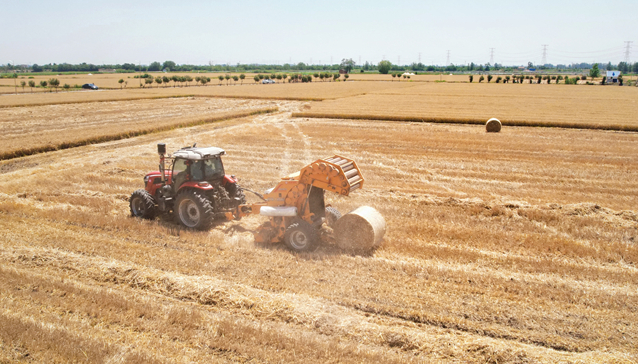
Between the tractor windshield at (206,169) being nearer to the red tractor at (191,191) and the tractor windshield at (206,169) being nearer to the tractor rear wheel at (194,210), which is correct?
the red tractor at (191,191)

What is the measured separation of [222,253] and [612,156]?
19.3 metres

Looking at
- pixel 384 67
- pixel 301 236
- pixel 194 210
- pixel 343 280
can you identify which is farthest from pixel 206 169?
pixel 384 67

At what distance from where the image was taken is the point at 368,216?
9289 mm

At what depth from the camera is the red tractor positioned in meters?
10.3

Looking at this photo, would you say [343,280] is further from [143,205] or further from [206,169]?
[143,205]

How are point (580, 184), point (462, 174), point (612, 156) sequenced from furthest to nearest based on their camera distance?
1. point (612, 156)
2. point (462, 174)
3. point (580, 184)

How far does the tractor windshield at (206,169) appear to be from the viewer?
1048cm

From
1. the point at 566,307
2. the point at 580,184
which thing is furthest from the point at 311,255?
the point at 580,184

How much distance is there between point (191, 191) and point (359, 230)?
418 centimetres

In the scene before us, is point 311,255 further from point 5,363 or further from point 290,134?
point 290,134

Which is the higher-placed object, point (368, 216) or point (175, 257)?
point (368, 216)

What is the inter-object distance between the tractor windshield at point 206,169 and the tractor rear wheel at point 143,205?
161 cm

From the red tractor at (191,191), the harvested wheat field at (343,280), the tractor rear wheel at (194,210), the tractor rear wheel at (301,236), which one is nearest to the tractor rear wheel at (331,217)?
the harvested wheat field at (343,280)

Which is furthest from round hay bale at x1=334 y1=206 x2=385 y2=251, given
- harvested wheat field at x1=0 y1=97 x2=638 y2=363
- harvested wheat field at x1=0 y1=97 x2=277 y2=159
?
harvested wheat field at x1=0 y1=97 x2=277 y2=159
